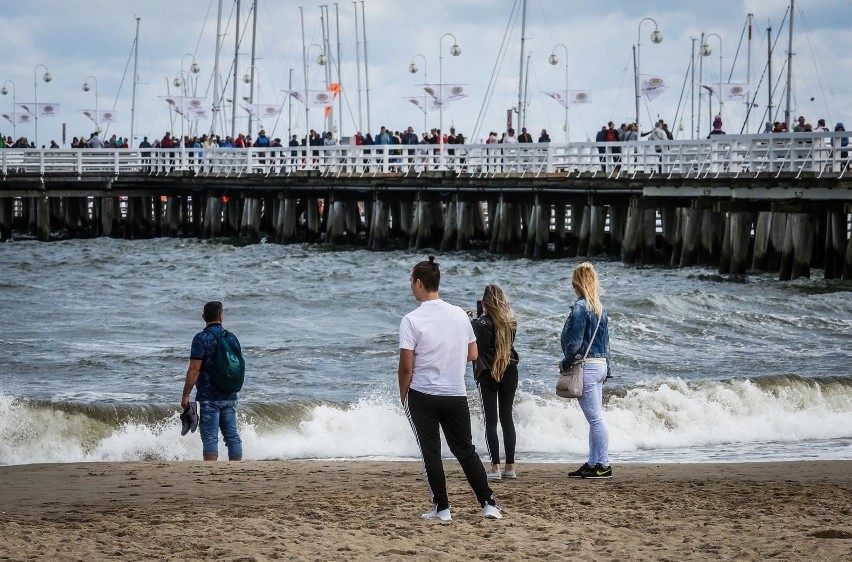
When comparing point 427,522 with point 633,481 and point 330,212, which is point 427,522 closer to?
point 633,481

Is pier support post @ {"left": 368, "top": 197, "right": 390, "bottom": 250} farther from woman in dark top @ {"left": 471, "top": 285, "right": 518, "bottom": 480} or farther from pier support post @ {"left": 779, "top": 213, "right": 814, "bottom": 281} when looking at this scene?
woman in dark top @ {"left": 471, "top": 285, "right": 518, "bottom": 480}

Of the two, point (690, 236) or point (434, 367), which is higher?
point (690, 236)

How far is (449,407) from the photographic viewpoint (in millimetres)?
7730

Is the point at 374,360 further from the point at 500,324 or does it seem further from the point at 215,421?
the point at 500,324

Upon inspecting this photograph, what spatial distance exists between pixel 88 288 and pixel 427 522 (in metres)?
27.4

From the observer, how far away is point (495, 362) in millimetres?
9500

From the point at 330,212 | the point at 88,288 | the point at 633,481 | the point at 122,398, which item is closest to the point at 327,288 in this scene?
the point at 88,288

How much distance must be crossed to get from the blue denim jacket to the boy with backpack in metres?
2.48

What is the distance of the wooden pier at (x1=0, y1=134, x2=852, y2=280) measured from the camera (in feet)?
102

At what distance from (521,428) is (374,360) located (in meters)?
6.43

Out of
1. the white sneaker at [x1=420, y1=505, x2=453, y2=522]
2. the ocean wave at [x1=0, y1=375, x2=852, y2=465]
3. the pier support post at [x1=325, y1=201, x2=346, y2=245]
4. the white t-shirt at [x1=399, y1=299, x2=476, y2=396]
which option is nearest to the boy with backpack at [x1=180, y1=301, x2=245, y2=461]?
the white sneaker at [x1=420, y1=505, x2=453, y2=522]

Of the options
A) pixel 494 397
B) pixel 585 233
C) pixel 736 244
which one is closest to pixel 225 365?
pixel 494 397

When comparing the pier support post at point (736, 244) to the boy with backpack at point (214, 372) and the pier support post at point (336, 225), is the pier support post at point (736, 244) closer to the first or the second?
the pier support post at point (336, 225)

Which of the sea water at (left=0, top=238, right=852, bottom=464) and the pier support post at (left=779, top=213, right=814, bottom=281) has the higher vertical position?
the pier support post at (left=779, top=213, right=814, bottom=281)
